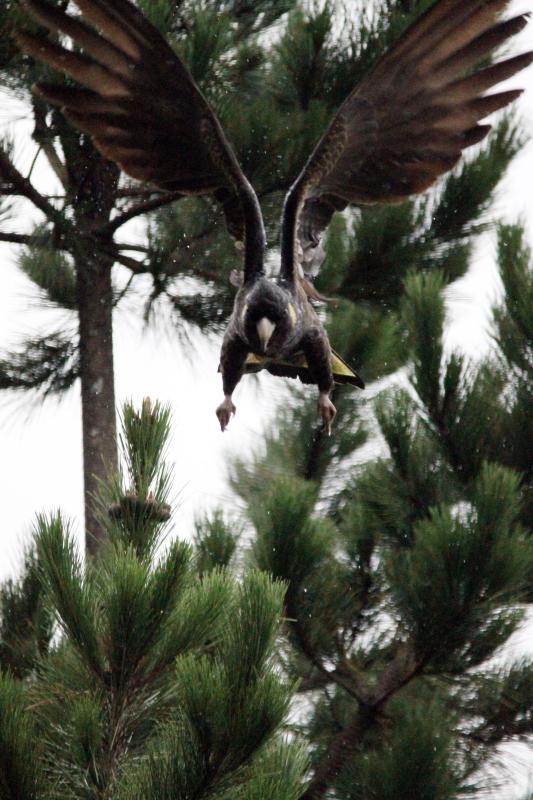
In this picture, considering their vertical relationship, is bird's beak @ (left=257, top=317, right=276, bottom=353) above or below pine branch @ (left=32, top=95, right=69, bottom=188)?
below

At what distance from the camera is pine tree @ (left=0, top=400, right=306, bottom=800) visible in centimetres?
294

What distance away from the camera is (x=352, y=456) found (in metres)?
5.91

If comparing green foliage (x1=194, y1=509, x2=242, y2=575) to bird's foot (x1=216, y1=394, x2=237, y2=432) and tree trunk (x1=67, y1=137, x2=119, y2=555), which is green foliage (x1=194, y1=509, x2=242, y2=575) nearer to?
bird's foot (x1=216, y1=394, x2=237, y2=432)

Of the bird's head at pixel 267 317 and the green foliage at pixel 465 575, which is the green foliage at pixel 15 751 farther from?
the green foliage at pixel 465 575

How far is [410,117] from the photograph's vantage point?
4.82m

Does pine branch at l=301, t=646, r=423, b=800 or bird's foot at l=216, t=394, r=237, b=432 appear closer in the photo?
bird's foot at l=216, t=394, r=237, b=432

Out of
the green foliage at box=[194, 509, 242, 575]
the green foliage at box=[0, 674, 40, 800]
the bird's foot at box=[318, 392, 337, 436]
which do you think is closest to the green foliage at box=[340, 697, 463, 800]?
the green foliage at box=[194, 509, 242, 575]

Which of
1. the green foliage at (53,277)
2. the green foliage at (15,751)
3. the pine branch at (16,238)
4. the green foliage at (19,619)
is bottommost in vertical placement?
the green foliage at (19,619)

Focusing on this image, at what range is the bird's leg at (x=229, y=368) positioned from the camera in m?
4.50

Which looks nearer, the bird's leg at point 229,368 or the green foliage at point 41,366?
the bird's leg at point 229,368

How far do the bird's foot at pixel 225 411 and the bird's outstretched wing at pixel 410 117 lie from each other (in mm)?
473

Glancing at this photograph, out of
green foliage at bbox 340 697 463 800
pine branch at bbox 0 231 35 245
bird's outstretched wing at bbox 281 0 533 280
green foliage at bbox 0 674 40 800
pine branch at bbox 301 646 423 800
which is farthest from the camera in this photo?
pine branch at bbox 0 231 35 245

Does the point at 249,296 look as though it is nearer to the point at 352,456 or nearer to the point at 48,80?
the point at 48,80

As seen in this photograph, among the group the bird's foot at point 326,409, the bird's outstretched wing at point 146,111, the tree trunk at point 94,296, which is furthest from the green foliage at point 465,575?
Result: the tree trunk at point 94,296
